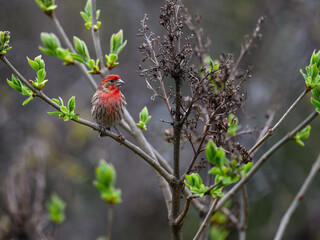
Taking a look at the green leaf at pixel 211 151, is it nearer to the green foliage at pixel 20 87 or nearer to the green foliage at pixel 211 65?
the green foliage at pixel 211 65

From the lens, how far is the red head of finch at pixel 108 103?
4941 millimetres

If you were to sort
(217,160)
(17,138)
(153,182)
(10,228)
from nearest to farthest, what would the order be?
(217,160) < (10,228) < (17,138) < (153,182)

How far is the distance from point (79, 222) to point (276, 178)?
6.28 m

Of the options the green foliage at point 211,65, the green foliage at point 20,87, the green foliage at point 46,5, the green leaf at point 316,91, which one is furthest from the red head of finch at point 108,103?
the green leaf at point 316,91

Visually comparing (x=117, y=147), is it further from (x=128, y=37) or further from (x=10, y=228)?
(x=10, y=228)

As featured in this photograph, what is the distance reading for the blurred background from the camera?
9789 mm

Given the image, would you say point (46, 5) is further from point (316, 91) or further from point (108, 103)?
point (108, 103)

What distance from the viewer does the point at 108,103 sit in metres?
5.11

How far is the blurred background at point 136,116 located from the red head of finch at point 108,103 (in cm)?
311

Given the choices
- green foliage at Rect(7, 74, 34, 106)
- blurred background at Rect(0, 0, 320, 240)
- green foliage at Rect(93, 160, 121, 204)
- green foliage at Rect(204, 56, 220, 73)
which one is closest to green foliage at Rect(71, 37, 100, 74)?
green foliage at Rect(7, 74, 34, 106)

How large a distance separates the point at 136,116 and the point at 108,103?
304 inches

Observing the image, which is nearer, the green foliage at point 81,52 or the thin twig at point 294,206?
the green foliage at point 81,52

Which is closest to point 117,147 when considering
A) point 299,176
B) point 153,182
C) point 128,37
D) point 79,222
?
point 153,182

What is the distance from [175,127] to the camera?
2736 millimetres
